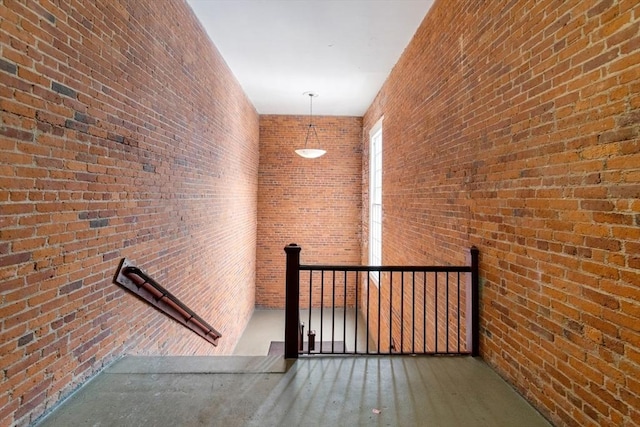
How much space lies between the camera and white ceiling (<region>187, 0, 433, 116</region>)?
11.3 ft

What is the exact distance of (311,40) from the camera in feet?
13.7

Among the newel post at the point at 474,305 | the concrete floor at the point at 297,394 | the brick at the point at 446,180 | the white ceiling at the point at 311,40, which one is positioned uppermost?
the white ceiling at the point at 311,40

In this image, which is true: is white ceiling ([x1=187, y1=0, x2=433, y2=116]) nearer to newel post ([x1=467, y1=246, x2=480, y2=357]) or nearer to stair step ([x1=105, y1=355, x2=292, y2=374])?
newel post ([x1=467, y1=246, x2=480, y2=357])

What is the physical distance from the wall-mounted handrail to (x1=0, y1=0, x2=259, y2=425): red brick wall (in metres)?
0.07

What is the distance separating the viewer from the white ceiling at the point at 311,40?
3453mm

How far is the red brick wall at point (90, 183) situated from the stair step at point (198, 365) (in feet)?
0.44

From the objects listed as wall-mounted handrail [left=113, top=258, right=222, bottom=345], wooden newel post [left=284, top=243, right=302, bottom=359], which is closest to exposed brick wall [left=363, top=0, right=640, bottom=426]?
wooden newel post [left=284, top=243, right=302, bottom=359]

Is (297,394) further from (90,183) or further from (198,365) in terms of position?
(90,183)

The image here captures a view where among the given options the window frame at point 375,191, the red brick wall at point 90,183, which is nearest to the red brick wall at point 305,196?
the window frame at point 375,191

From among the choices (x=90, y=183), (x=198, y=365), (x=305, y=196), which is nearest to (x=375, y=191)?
(x=305, y=196)

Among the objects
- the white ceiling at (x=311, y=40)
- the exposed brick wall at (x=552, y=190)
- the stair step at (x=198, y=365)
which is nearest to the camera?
the exposed brick wall at (x=552, y=190)

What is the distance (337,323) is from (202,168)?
510cm

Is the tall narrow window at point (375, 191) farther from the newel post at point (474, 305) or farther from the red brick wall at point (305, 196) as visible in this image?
the newel post at point (474, 305)

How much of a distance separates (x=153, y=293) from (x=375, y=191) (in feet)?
16.9
